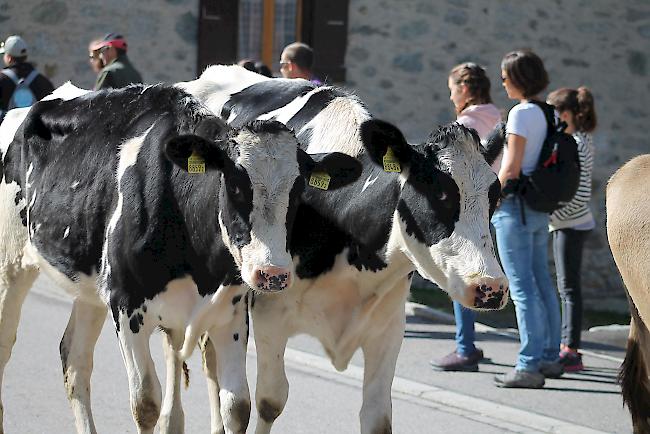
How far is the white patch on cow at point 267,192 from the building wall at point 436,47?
9144mm

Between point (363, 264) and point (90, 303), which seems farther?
point (90, 303)

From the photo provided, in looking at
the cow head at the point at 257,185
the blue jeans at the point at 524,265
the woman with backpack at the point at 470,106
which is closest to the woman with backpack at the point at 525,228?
the blue jeans at the point at 524,265

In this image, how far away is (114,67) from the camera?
10.6 m

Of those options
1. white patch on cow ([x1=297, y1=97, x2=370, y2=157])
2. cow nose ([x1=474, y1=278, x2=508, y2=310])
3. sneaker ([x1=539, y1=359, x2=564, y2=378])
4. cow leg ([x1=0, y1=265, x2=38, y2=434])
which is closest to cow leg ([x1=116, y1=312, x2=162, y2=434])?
cow leg ([x1=0, y1=265, x2=38, y2=434])

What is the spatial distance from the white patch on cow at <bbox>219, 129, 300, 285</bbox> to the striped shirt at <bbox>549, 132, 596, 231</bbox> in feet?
12.5

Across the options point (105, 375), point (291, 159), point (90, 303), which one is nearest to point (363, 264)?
point (291, 159)

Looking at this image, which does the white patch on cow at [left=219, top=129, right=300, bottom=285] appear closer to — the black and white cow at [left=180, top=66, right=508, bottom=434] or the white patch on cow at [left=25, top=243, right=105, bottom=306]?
the black and white cow at [left=180, top=66, right=508, bottom=434]

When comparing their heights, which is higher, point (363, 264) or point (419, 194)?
point (419, 194)

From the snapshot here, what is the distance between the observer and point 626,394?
598cm

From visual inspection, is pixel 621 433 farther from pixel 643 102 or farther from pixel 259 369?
pixel 643 102

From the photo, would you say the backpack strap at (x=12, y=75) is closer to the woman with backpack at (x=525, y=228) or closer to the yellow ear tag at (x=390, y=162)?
the woman with backpack at (x=525, y=228)

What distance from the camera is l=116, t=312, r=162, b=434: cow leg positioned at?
537 cm

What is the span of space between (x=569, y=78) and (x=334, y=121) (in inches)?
413

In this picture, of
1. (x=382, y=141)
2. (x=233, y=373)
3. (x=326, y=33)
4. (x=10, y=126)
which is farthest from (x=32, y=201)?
(x=326, y=33)
